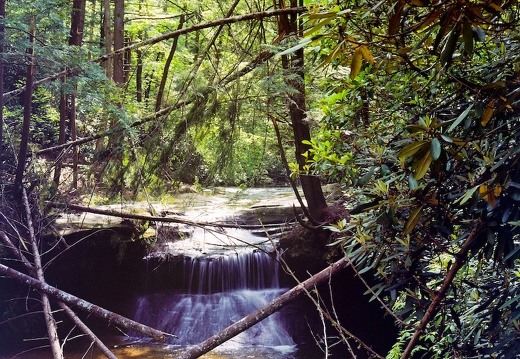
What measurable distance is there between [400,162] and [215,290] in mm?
8078

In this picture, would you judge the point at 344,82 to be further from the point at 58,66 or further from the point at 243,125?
the point at 58,66

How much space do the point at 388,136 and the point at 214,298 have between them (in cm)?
731

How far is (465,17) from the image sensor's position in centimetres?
140

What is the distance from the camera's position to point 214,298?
367 inches

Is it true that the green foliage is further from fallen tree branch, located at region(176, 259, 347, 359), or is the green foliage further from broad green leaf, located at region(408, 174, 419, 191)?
fallen tree branch, located at region(176, 259, 347, 359)

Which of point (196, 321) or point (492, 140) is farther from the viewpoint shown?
point (196, 321)

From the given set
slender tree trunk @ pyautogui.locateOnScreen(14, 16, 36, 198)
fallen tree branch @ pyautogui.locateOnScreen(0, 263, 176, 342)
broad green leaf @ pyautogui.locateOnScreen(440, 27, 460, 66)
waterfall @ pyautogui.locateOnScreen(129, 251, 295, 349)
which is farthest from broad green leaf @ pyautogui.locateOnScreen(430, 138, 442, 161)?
waterfall @ pyautogui.locateOnScreen(129, 251, 295, 349)

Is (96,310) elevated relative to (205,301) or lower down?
elevated

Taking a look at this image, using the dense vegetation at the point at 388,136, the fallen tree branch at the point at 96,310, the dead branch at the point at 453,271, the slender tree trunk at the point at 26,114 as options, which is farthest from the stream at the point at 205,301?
the dead branch at the point at 453,271

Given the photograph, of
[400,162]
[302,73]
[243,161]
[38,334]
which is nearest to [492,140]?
[400,162]

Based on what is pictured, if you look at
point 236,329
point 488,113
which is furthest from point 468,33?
point 236,329

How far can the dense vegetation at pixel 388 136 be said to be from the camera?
1714 millimetres

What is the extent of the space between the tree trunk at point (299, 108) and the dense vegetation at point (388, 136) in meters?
0.04

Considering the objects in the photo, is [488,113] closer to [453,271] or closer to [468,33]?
[468,33]
